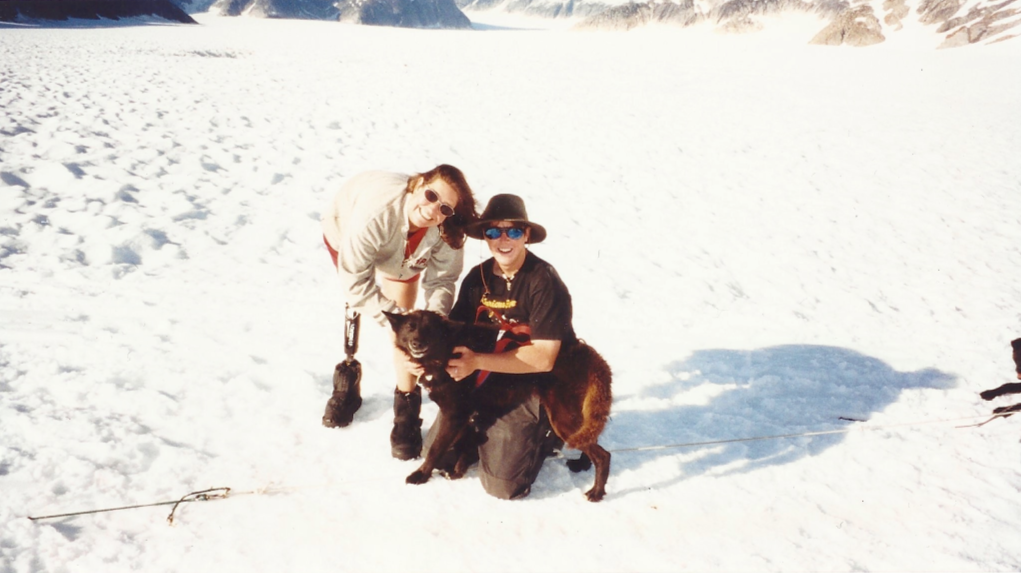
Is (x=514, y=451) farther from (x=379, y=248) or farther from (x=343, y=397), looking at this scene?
(x=379, y=248)

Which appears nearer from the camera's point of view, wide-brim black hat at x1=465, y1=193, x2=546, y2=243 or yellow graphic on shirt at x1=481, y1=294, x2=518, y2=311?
wide-brim black hat at x1=465, y1=193, x2=546, y2=243

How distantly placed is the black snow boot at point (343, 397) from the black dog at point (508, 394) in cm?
74

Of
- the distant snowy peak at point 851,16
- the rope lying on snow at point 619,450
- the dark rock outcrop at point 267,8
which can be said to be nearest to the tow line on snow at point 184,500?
the rope lying on snow at point 619,450

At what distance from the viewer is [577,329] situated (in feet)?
15.9

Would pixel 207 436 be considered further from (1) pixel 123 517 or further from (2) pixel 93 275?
(2) pixel 93 275

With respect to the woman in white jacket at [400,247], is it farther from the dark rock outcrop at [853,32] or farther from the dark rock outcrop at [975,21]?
the dark rock outcrop at [853,32]

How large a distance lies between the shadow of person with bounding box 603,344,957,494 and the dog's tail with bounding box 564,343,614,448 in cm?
63

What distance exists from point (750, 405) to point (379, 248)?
3122 mm

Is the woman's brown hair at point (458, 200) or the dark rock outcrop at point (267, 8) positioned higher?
the dark rock outcrop at point (267, 8)

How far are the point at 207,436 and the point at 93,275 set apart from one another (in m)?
2.78

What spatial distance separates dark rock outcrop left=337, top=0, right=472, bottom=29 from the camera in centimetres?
10250

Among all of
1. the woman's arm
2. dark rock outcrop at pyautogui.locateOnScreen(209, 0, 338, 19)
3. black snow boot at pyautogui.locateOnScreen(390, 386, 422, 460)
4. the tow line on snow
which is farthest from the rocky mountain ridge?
dark rock outcrop at pyautogui.locateOnScreen(209, 0, 338, 19)

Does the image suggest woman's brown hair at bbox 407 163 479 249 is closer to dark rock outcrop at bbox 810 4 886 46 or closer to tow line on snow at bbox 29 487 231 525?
tow line on snow at bbox 29 487 231 525

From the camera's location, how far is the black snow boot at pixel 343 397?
3.32 meters
